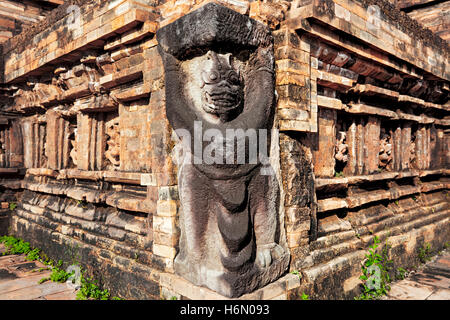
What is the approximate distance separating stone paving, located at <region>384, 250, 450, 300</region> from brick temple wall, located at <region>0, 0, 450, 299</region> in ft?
0.98

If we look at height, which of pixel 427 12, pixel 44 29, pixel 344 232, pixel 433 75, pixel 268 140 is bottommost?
pixel 344 232

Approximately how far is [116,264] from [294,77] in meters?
2.92

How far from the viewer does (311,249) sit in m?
3.73

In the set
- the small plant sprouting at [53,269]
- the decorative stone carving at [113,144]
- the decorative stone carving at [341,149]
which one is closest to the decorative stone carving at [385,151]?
the decorative stone carving at [341,149]

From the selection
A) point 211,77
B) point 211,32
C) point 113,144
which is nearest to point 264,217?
point 211,77

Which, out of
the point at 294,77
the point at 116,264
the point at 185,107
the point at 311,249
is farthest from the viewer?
the point at 116,264

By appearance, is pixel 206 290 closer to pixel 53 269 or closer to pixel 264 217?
pixel 264 217

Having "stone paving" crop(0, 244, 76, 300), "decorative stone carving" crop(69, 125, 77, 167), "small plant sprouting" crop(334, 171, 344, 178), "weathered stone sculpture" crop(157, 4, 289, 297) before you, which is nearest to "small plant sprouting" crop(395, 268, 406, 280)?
"small plant sprouting" crop(334, 171, 344, 178)

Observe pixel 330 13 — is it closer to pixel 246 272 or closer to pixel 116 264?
pixel 246 272

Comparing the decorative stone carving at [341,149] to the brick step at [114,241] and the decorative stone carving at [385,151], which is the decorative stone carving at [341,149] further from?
the brick step at [114,241]

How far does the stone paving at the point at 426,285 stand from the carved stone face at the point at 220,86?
10.2 feet

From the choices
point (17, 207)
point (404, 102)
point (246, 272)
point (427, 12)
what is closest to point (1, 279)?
point (17, 207)

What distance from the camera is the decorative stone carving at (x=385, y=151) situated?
574 centimetres

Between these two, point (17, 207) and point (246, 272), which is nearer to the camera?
point (246, 272)
